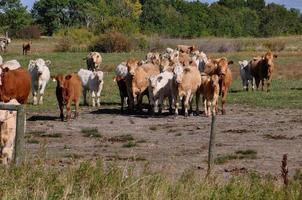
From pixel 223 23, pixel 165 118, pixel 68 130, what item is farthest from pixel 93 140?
pixel 223 23

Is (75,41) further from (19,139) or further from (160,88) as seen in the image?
(19,139)

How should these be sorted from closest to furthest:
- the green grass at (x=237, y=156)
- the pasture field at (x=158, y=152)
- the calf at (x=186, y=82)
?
the pasture field at (x=158, y=152) < the green grass at (x=237, y=156) < the calf at (x=186, y=82)

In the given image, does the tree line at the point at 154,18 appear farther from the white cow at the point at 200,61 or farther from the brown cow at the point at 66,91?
the brown cow at the point at 66,91

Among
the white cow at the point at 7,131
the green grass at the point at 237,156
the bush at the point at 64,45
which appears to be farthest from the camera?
the bush at the point at 64,45

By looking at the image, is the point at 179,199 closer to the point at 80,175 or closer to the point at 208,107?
the point at 80,175

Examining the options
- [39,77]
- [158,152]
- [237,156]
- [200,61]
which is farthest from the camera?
[200,61]

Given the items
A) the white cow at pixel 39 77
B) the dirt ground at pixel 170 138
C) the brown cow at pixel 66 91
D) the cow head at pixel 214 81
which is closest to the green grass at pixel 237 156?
the dirt ground at pixel 170 138

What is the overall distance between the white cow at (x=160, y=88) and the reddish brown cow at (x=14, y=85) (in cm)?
636

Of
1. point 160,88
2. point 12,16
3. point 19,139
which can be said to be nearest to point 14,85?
point 19,139

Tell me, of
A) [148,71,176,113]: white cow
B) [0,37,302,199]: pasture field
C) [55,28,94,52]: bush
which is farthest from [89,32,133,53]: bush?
[148,71,176,113]: white cow

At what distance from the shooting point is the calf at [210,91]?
75.2ft

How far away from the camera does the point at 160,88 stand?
2377 centimetres

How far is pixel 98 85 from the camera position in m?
27.5

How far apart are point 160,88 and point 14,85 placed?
7.81 metres
